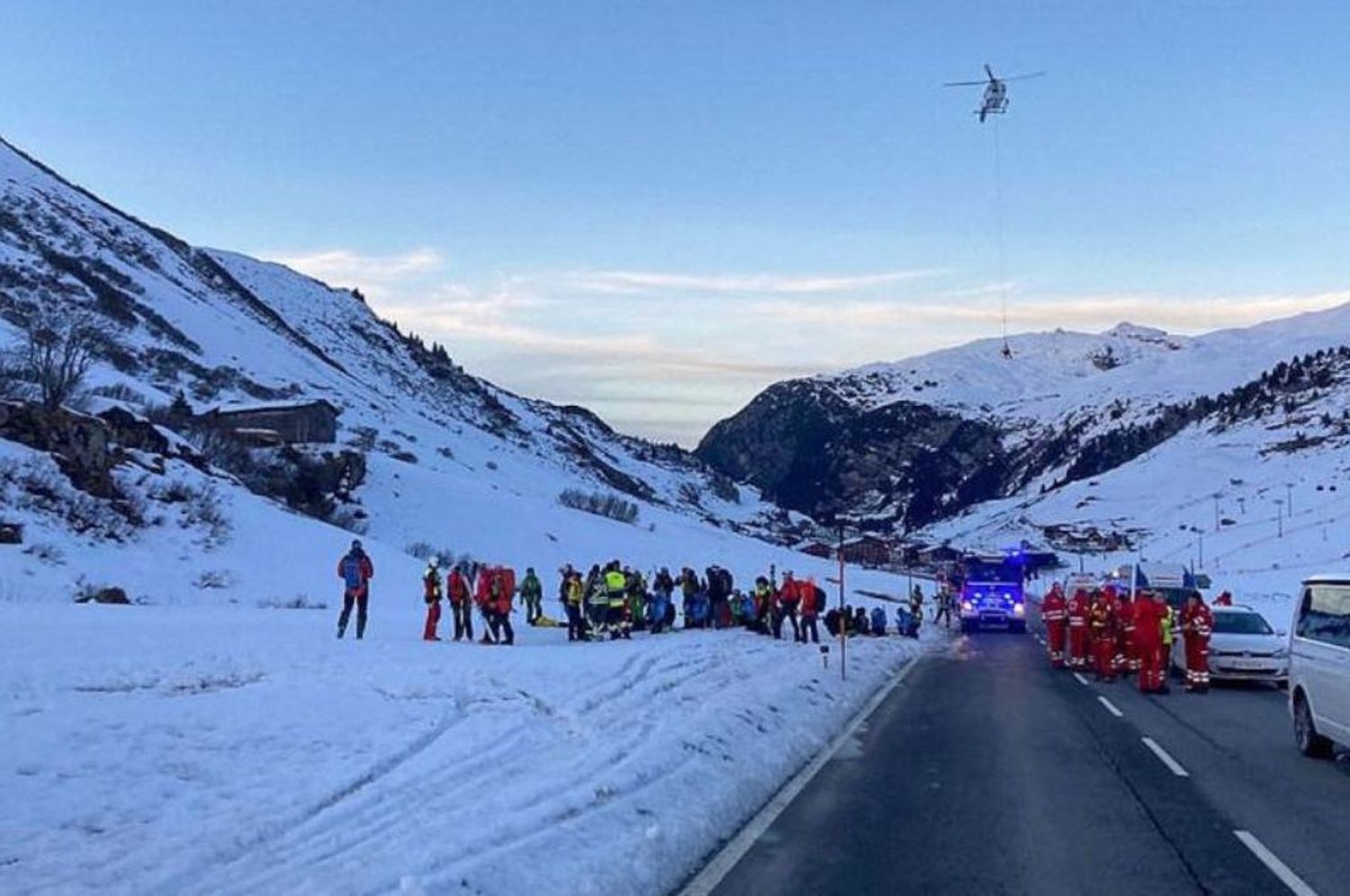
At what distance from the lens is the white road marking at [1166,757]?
13.1m

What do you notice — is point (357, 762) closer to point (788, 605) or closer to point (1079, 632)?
point (1079, 632)

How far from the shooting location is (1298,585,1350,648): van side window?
13.5 meters

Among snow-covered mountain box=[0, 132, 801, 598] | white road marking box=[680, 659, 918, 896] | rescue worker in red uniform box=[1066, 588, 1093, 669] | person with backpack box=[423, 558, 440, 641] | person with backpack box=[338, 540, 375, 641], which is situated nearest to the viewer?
white road marking box=[680, 659, 918, 896]

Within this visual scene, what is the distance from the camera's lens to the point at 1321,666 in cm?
1373

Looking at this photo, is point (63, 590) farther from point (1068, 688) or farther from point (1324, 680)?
point (1324, 680)

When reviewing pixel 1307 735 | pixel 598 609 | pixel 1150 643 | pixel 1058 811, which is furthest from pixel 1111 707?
pixel 598 609

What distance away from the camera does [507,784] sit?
10.8m

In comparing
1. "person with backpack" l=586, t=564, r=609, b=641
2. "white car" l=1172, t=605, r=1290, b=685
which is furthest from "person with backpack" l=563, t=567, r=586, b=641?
"white car" l=1172, t=605, r=1290, b=685

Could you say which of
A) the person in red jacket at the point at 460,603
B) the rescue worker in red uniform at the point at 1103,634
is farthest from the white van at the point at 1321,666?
the person in red jacket at the point at 460,603

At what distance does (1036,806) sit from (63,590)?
20.8 m

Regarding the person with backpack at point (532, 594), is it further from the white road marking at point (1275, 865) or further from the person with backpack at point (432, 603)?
the white road marking at point (1275, 865)

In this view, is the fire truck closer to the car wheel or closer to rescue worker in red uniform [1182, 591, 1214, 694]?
rescue worker in red uniform [1182, 591, 1214, 694]

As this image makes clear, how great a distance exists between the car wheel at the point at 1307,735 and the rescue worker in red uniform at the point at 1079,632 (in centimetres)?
1297

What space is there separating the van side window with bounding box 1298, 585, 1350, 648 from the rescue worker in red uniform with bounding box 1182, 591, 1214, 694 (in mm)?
→ 7972
